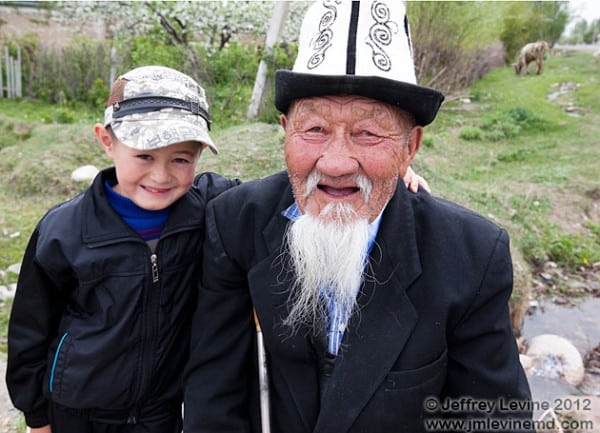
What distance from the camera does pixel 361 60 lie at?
55.4 inches

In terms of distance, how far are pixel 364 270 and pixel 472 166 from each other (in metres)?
8.21

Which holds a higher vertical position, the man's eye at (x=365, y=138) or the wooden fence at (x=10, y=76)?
the man's eye at (x=365, y=138)

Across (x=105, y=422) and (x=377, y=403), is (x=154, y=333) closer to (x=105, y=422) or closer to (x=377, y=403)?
(x=105, y=422)

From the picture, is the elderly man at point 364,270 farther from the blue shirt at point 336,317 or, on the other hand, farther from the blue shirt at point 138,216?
the blue shirt at point 138,216

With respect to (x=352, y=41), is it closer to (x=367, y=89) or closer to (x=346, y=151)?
(x=367, y=89)

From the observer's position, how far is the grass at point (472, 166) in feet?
19.8

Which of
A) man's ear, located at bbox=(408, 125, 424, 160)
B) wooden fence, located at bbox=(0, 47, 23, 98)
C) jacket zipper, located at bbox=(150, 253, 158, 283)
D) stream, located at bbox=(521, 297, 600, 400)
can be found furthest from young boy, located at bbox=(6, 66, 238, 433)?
wooden fence, located at bbox=(0, 47, 23, 98)

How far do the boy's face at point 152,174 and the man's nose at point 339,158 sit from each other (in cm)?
61

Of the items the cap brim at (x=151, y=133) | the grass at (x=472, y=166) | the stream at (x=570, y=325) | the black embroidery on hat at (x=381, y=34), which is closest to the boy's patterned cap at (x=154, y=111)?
the cap brim at (x=151, y=133)

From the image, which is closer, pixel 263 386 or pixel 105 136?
pixel 263 386

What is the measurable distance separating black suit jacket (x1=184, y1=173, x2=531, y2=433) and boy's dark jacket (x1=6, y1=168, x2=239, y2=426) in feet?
0.42

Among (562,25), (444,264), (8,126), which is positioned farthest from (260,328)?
(562,25)

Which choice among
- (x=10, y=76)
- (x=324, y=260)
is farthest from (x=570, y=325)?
(x=10, y=76)

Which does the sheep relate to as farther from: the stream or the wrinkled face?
the wrinkled face
